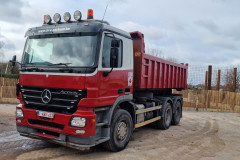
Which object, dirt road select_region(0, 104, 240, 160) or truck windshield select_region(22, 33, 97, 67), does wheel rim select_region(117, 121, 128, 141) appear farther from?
truck windshield select_region(22, 33, 97, 67)

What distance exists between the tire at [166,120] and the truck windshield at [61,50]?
15.6ft

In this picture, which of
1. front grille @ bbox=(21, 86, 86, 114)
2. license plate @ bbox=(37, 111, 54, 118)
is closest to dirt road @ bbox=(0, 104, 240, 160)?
license plate @ bbox=(37, 111, 54, 118)

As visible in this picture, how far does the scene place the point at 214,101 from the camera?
15.2 metres

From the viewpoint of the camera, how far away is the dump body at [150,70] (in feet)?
22.2

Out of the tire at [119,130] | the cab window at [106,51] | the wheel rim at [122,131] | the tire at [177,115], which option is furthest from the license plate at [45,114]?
the tire at [177,115]

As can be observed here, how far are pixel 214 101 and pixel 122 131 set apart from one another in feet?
37.2

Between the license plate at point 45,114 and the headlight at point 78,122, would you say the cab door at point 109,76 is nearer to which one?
the headlight at point 78,122

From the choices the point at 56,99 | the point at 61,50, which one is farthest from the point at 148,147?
the point at 61,50

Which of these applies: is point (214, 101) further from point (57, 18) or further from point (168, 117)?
point (57, 18)

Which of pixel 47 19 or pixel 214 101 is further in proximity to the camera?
pixel 214 101

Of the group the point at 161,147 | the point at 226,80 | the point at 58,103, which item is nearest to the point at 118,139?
the point at 161,147

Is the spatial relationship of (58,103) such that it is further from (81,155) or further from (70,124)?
(81,155)

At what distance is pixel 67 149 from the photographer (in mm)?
5594

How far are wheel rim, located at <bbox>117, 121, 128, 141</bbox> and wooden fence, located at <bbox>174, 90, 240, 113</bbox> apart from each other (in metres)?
10.4
